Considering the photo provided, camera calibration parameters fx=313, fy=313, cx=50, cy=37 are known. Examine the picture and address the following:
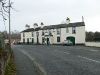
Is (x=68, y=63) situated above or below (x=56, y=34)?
below

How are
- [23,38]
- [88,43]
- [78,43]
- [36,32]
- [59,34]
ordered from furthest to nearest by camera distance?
[23,38] → [36,32] → [59,34] → [78,43] → [88,43]

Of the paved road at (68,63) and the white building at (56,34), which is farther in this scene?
the white building at (56,34)

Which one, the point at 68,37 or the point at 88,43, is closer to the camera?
the point at 88,43

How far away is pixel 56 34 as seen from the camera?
101812 mm

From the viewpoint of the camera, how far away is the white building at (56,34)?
8881 cm

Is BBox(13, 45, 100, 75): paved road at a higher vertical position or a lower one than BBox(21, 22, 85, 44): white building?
lower

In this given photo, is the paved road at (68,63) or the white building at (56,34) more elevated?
the white building at (56,34)

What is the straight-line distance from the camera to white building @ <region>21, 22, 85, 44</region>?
88.8m

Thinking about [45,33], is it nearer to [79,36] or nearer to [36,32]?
[36,32]

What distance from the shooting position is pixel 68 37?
9369cm

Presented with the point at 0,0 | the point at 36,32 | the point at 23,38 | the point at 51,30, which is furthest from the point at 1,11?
the point at 23,38

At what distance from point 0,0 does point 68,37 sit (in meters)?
83.6

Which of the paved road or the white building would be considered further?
the white building

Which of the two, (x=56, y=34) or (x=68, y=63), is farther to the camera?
(x=56, y=34)
